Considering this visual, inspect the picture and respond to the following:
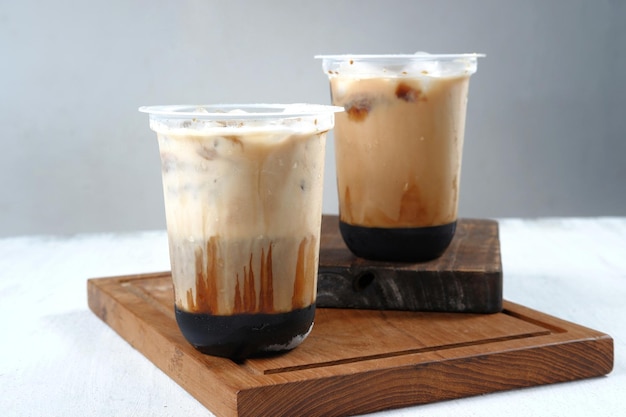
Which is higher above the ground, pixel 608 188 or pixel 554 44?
pixel 554 44

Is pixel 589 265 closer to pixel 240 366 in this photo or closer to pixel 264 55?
pixel 240 366

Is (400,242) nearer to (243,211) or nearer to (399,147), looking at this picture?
(399,147)

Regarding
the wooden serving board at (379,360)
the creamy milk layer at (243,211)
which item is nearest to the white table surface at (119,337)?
the wooden serving board at (379,360)

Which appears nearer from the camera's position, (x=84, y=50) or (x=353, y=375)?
(x=353, y=375)

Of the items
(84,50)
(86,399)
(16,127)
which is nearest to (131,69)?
(84,50)

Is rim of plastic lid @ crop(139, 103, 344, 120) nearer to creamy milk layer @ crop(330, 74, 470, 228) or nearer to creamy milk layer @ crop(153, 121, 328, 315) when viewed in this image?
creamy milk layer @ crop(153, 121, 328, 315)

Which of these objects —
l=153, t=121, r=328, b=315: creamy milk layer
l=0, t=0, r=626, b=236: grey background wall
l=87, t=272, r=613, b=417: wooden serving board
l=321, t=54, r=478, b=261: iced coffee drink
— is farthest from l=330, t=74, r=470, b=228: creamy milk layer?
l=0, t=0, r=626, b=236: grey background wall

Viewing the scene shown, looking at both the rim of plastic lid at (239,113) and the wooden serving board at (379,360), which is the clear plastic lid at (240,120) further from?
the wooden serving board at (379,360)
